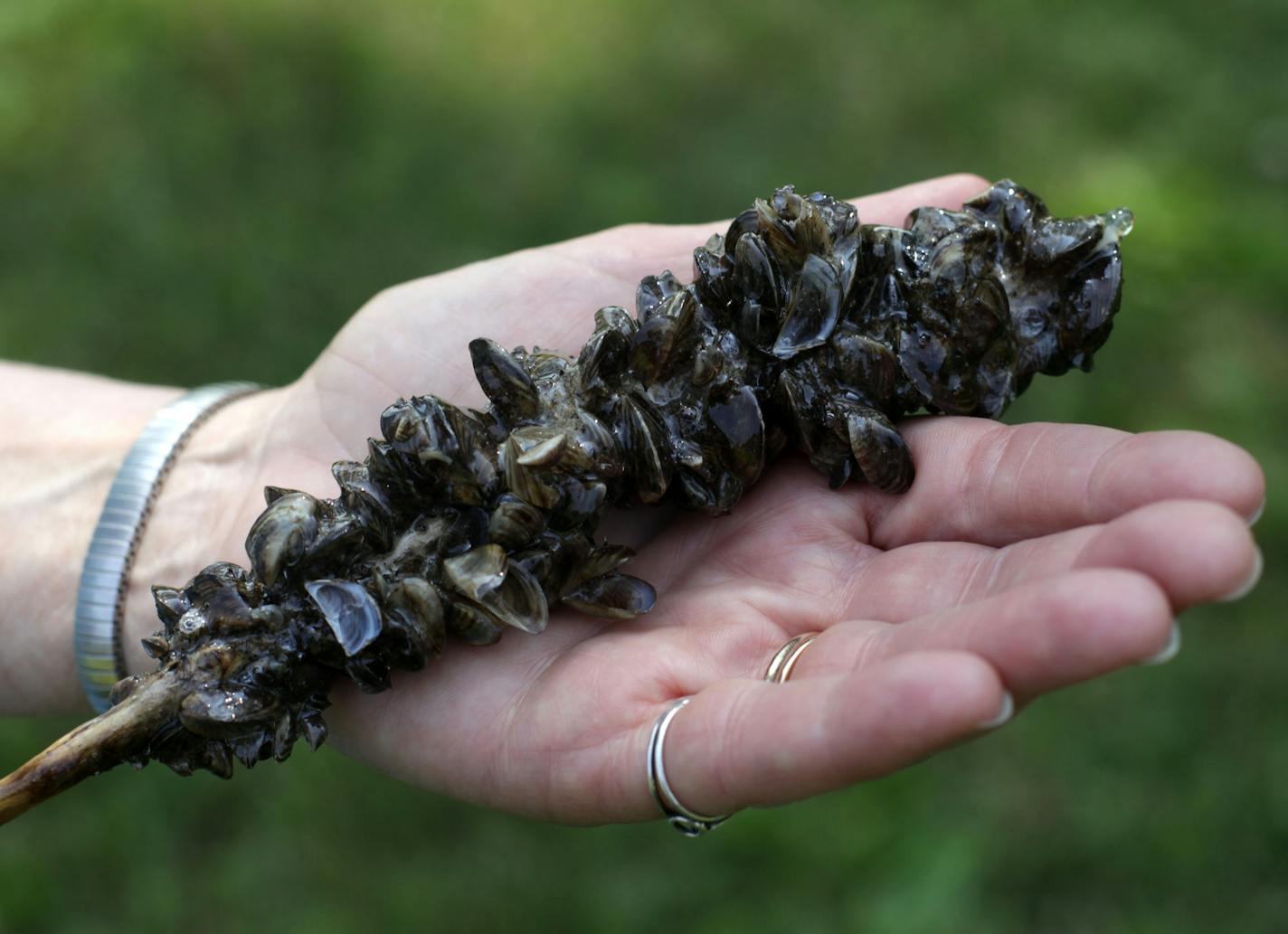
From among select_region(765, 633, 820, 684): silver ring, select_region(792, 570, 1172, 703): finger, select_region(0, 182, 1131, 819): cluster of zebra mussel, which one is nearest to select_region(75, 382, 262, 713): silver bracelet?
select_region(0, 182, 1131, 819): cluster of zebra mussel

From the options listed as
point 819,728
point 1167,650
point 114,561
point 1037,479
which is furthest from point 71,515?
point 1167,650

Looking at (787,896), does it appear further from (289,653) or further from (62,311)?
(62,311)

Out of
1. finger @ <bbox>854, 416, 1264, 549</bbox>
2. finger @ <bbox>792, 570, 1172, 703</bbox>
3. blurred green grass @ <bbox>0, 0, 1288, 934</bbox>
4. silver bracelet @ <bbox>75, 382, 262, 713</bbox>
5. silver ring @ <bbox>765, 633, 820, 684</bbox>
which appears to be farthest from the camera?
blurred green grass @ <bbox>0, 0, 1288, 934</bbox>

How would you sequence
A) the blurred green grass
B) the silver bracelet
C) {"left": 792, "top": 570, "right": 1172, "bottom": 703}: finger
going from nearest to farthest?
{"left": 792, "top": 570, "right": 1172, "bottom": 703}: finger < the silver bracelet < the blurred green grass

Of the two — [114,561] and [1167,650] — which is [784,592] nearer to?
[1167,650]

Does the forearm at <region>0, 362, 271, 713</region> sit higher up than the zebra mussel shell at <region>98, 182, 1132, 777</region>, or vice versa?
the zebra mussel shell at <region>98, 182, 1132, 777</region>

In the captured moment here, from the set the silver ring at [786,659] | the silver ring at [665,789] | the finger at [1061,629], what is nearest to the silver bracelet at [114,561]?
the silver ring at [665,789]

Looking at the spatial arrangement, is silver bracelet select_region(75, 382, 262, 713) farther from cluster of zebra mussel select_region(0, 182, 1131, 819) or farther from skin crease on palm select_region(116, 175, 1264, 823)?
cluster of zebra mussel select_region(0, 182, 1131, 819)
